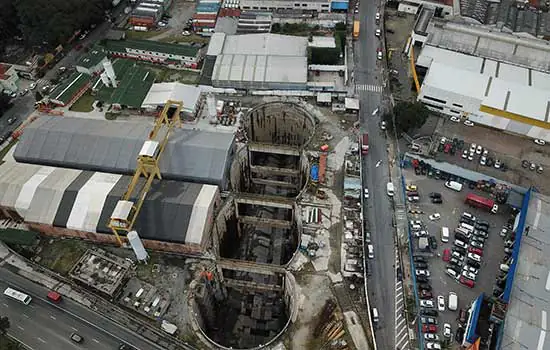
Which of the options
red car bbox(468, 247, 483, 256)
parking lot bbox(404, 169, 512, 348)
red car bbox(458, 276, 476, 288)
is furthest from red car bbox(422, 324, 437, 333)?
red car bbox(468, 247, 483, 256)

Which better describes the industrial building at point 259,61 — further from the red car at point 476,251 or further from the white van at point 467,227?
the red car at point 476,251

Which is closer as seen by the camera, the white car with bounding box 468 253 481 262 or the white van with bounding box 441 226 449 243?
the white car with bounding box 468 253 481 262

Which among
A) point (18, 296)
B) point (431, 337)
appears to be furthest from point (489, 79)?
point (18, 296)

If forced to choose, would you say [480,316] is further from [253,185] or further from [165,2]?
[165,2]

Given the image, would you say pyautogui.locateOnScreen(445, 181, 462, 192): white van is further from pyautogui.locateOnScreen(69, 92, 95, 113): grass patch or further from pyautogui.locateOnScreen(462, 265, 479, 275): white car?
pyautogui.locateOnScreen(69, 92, 95, 113): grass patch

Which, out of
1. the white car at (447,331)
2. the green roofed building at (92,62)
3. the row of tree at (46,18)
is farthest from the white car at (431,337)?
the row of tree at (46,18)

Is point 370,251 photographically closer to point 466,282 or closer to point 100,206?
point 466,282

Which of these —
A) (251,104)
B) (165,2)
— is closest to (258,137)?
(251,104)
